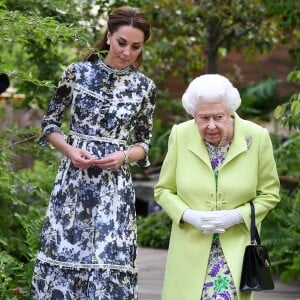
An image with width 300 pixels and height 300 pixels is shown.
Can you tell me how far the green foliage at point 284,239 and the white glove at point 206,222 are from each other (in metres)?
3.66

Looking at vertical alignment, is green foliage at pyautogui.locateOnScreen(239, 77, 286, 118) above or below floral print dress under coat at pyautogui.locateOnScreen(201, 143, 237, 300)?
above

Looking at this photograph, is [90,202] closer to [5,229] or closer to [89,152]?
[89,152]

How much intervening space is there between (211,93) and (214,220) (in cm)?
63

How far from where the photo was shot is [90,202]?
5.54m

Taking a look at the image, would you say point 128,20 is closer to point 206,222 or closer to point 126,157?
point 126,157

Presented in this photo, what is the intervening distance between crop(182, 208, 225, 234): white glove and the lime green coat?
0.08 meters

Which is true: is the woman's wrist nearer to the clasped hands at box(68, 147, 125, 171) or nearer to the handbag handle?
the clasped hands at box(68, 147, 125, 171)

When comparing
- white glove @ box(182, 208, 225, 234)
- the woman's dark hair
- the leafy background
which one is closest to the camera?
white glove @ box(182, 208, 225, 234)

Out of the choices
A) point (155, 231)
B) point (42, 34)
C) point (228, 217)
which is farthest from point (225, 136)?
point (155, 231)

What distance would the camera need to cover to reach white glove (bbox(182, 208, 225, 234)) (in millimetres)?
5090


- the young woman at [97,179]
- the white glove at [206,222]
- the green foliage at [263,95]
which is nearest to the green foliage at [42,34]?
the young woman at [97,179]

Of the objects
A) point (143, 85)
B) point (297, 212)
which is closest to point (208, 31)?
point (297, 212)

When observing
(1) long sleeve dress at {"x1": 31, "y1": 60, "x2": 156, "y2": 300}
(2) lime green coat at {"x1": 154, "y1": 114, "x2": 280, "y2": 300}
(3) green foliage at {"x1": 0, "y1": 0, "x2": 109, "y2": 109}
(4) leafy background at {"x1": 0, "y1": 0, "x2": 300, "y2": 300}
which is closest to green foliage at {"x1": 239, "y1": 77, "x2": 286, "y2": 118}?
(4) leafy background at {"x1": 0, "y1": 0, "x2": 300, "y2": 300}

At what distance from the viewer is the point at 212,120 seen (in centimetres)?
516
